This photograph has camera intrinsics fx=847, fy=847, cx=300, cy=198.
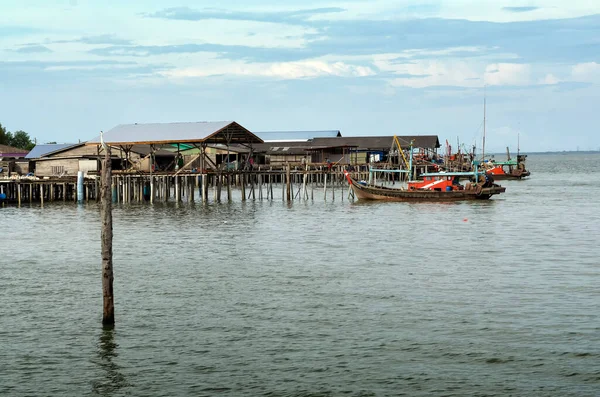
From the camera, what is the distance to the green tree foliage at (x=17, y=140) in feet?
346

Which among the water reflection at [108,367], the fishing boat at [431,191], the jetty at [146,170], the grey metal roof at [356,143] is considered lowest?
the water reflection at [108,367]

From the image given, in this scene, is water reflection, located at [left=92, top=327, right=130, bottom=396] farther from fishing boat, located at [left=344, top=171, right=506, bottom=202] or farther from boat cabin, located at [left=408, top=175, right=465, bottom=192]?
boat cabin, located at [left=408, top=175, right=465, bottom=192]

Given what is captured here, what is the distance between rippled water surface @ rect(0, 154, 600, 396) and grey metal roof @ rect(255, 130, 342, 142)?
230 feet

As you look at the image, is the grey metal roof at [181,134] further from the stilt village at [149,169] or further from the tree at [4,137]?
the tree at [4,137]

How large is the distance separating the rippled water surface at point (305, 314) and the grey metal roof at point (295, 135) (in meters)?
70.0

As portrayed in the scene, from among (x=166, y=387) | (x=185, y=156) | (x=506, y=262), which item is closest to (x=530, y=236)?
(x=506, y=262)

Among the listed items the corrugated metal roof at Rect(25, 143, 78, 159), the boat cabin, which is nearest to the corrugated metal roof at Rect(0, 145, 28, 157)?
the corrugated metal roof at Rect(25, 143, 78, 159)

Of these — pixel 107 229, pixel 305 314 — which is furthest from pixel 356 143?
pixel 107 229

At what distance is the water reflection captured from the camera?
578 inches

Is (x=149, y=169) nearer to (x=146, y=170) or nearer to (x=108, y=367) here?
(x=146, y=170)

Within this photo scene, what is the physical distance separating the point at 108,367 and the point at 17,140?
338 ft

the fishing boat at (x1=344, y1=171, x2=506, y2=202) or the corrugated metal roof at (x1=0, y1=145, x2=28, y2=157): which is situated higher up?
the corrugated metal roof at (x1=0, y1=145, x2=28, y2=157)

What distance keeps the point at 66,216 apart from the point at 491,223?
917 inches

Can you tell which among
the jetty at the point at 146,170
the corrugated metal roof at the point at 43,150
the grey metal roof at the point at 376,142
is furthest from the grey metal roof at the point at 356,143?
the corrugated metal roof at the point at 43,150
